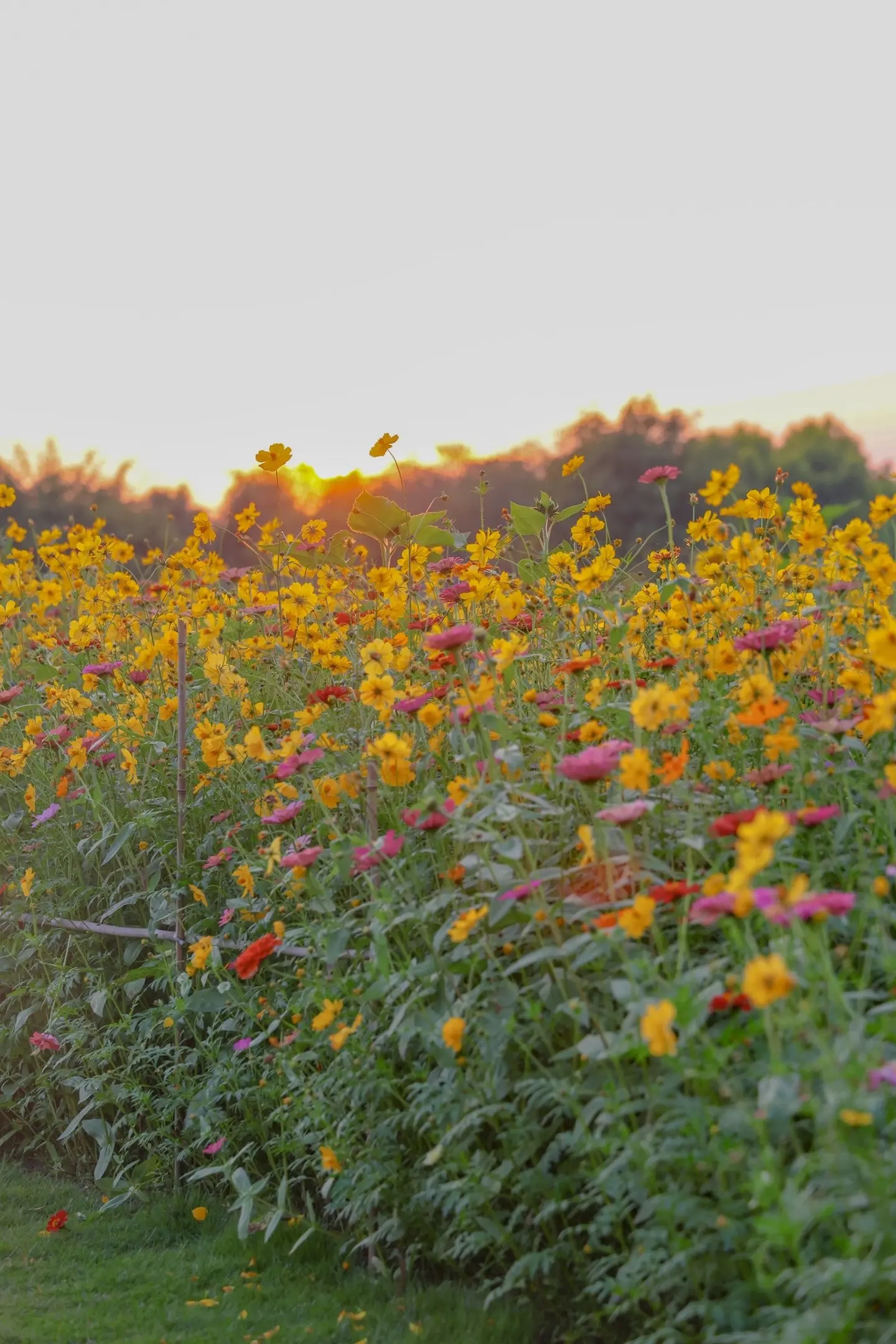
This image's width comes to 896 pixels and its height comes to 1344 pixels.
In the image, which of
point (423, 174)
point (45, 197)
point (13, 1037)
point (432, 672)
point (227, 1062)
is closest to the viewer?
point (227, 1062)

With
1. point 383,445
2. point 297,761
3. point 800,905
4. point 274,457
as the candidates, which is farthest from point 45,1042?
point 800,905

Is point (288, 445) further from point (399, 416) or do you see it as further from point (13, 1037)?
point (13, 1037)

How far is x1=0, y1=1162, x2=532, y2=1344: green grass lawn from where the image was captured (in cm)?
240

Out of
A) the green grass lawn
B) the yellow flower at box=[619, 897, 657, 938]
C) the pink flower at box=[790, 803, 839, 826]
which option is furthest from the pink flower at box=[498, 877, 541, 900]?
Result: the green grass lawn

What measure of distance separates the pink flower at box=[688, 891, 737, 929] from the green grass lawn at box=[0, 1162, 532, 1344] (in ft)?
3.23

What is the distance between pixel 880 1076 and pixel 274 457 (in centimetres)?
253

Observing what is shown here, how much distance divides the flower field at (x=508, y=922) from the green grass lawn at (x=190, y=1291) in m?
0.08

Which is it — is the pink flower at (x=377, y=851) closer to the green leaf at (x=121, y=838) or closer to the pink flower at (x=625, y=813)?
the pink flower at (x=625, y=813)

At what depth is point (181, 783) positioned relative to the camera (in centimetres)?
339

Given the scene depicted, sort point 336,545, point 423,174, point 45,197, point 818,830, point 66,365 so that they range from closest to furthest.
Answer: point 818,830, point 336,545, point 423,174, point 45,197, point 66,365

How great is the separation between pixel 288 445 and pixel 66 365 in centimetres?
522

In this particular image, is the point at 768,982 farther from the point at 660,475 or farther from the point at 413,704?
the point at 660,475

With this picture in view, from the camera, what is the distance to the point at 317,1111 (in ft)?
8.11

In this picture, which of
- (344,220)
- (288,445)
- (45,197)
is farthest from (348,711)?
(45,197)
